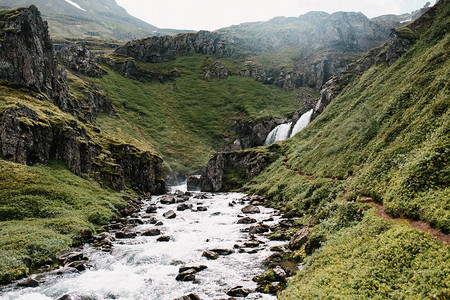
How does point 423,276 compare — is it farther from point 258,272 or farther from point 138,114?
point 138,114

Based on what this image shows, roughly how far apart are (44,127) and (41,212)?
21.4 m

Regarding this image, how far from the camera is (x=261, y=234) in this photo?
3081 cm

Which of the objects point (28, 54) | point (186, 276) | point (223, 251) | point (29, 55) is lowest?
point (223, 251)

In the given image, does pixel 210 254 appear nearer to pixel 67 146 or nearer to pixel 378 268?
pixel 378 268

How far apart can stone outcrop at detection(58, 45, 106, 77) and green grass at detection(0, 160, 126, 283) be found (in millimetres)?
118394

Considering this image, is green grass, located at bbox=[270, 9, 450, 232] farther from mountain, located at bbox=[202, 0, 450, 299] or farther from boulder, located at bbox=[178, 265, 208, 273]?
boulder, located at bbox=[178, 265, 208, 273]

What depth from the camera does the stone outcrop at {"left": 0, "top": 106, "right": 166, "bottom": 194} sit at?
39531 millimetres

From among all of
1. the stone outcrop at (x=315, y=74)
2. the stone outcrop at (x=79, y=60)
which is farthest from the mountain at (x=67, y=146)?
the stone outcrop at (x=315, y=74)

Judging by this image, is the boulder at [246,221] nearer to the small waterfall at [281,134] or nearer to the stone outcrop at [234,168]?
the stone outcrop at [234,168]

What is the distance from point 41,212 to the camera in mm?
31359

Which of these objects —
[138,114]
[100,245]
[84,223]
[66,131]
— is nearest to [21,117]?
[66,131]

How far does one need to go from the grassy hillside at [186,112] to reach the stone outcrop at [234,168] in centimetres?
3114

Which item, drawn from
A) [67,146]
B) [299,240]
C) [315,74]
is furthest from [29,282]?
[315,74]

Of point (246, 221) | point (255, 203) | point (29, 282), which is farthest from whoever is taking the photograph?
point (255, 203)
